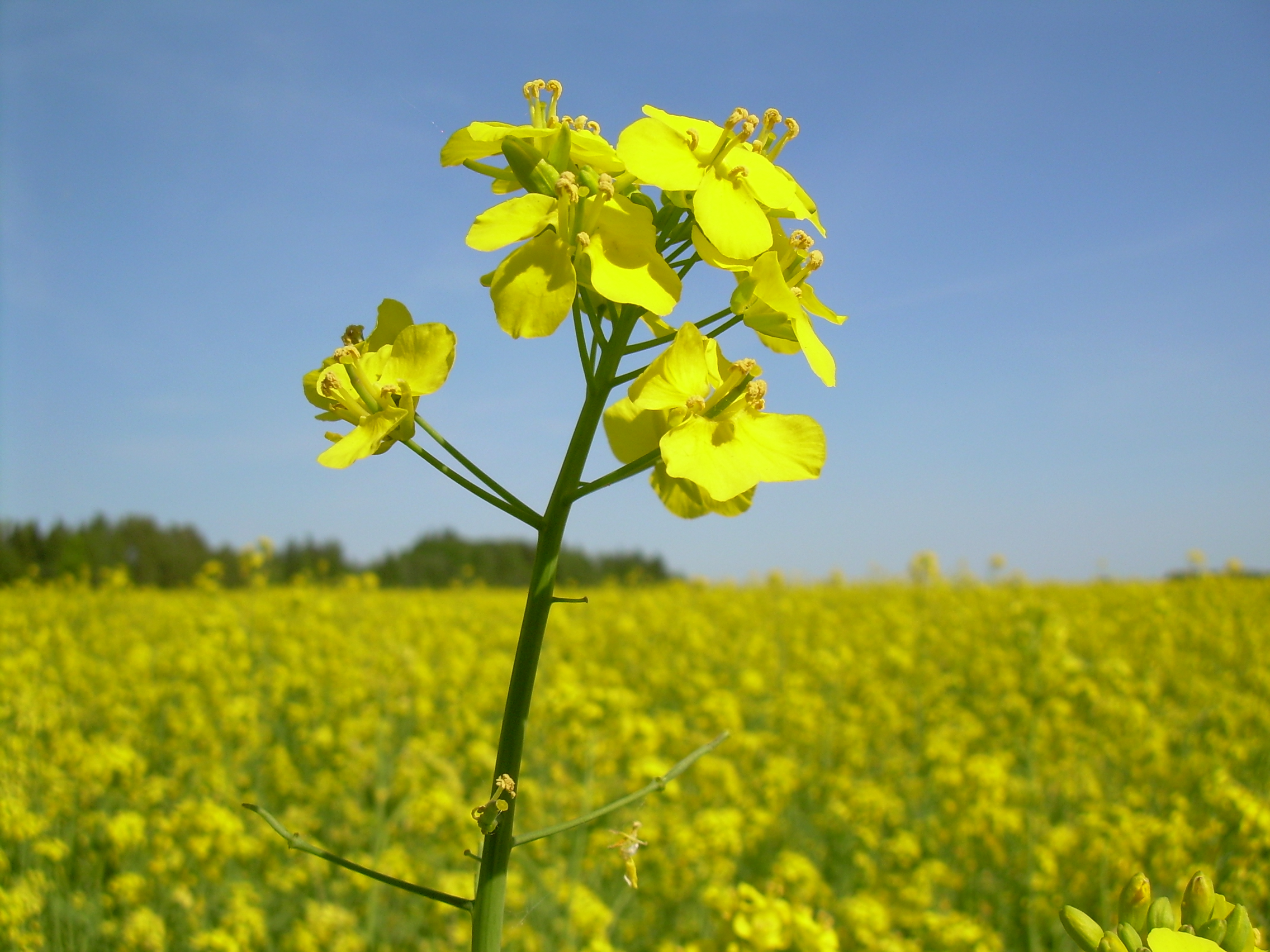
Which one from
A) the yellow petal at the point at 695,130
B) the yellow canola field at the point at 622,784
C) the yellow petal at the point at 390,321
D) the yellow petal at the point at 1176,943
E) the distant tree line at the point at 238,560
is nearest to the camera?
the yellow petal at the point at 1176,943

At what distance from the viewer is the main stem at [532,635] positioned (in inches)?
43.4

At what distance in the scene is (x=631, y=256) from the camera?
112 cm

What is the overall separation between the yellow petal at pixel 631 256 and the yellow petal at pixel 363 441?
1.14 ft

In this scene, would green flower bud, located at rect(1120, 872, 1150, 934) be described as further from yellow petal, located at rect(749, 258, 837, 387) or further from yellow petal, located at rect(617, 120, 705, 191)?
yellow petal, located at rect(617, 120, 705, 191)

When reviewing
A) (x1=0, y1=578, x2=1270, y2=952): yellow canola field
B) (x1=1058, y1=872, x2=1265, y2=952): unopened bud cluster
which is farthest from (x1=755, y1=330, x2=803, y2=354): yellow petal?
(x1=0, y1=578, x2=1270, y2=952): yellow canola field

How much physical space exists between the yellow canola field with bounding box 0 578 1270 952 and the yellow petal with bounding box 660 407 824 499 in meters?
0.90

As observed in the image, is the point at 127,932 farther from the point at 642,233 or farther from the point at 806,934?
the point at 642,233

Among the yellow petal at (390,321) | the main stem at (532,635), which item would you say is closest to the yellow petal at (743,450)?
the main stem at (532,635)

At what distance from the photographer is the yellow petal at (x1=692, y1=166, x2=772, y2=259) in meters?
1.10

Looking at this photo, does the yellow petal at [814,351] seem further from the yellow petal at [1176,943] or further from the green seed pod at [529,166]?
the yellow petal at [1176,943]

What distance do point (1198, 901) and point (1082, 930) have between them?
0.16 meters

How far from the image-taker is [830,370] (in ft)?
3.95

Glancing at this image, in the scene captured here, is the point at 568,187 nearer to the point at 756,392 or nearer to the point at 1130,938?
the point at 756,392

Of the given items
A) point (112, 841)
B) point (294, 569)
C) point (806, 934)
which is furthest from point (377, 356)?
point (294, 569)
